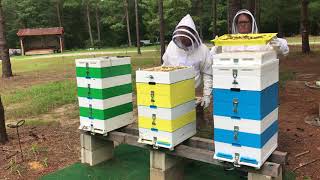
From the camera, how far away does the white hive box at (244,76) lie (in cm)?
349

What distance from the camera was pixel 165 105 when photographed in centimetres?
415

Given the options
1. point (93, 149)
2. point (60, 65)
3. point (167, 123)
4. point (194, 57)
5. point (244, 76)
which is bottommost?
point (93, 149)

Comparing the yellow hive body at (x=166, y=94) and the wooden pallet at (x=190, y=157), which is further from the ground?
the yellow hive body at (x=166, y=94)

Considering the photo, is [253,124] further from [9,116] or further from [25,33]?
[25,33]

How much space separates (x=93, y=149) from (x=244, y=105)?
2677mm

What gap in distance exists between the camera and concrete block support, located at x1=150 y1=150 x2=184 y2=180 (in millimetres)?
4508

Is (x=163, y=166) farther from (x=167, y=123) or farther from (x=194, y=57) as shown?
(x=194, y=57)

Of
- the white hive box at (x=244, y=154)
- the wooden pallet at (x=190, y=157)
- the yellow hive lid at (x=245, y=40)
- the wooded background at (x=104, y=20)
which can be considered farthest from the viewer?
the wooded background at (x=104, y=20)

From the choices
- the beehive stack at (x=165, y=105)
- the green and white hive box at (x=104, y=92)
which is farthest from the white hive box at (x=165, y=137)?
the green and white hive box at (x=104, y=92)

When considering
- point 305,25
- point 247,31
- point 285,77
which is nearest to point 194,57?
point 247,31

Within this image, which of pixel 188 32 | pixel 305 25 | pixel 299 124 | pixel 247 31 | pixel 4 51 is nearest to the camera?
pixel 247 31

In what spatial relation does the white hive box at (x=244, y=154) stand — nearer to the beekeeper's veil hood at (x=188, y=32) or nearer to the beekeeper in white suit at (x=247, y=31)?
the beekeeper in white suit at (x=247, y=31)

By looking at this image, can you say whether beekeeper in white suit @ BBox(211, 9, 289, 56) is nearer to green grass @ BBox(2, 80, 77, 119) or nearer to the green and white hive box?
the green and white hive box

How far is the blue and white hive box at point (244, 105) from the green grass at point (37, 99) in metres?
6.09
